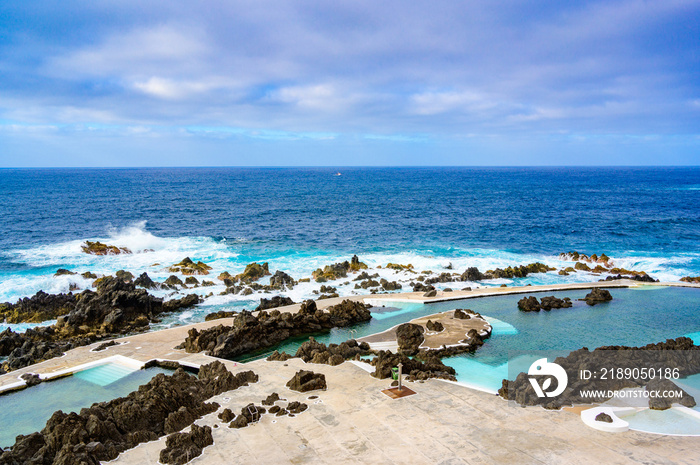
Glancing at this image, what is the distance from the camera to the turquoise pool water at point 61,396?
18.7m

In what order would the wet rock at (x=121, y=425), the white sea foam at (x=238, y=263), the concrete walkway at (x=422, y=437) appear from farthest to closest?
1. the white sea foam at (x=238, y=263)
2. the wet rock at (x=121, y=425)
3. the concrete walkway at (x=422, y=437)

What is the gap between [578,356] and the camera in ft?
71.3

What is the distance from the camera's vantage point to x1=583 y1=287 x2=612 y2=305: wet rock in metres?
35.5

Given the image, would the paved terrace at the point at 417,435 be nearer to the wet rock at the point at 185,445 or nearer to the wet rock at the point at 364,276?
the wet rock at the point at 185,445

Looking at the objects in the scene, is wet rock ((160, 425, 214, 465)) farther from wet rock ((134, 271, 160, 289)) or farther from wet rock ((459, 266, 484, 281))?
wet rock ((459, 266, 484, 281))

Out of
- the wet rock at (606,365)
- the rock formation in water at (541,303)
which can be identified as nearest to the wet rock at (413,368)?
the wet rock at (606,365)

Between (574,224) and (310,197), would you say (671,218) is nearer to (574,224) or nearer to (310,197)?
(574,224)

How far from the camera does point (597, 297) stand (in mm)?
35719

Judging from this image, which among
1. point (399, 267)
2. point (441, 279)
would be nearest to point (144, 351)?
point (441, 279)

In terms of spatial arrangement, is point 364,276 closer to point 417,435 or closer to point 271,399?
point 271,399

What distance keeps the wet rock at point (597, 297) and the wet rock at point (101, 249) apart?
5240 centimetres

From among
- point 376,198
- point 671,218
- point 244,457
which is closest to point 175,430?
point 244,457

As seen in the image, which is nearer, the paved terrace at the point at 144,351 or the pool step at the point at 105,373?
the pool step at the point at 105,373

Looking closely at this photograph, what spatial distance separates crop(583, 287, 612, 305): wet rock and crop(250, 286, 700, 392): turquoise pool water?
0.51 meters
